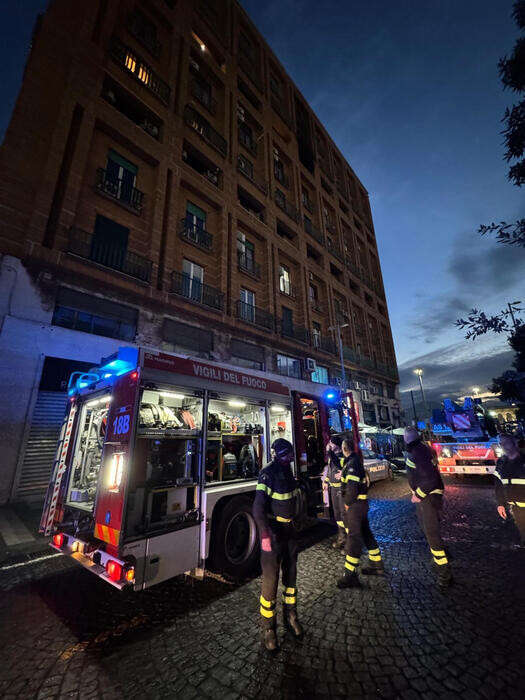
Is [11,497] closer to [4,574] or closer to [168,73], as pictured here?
[4,574]

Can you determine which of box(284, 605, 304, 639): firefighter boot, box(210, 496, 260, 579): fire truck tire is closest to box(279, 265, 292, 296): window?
box(210, 496, 260, 579): fire truck tire

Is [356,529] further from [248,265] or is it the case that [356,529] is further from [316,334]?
[316,334]

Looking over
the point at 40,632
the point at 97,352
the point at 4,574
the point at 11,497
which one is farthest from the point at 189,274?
the point at 40,632

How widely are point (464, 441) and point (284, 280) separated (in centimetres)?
1448

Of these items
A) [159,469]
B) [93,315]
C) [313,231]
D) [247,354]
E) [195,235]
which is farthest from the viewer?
[313,231]

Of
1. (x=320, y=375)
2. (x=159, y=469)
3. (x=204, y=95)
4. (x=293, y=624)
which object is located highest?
(x=204, y=95)

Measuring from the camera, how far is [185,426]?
177 inches

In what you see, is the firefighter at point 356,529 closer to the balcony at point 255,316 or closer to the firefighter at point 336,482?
the firefighter at point 336,482

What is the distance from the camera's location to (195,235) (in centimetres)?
1508

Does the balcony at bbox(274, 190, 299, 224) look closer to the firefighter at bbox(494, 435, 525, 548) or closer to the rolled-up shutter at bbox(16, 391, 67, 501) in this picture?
the rolled-up shutter at bbox(16, 391, 67, 501)

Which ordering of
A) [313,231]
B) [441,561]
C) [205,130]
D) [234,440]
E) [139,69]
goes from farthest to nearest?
[313,231] < [205,130] < [139,69] < [234,440] < [441,561]

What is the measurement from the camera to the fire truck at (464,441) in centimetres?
966

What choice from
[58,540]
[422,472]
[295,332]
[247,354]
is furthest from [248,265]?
[58,540]

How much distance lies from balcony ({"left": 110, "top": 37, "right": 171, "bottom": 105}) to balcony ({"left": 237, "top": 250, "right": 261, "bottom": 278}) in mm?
8204
